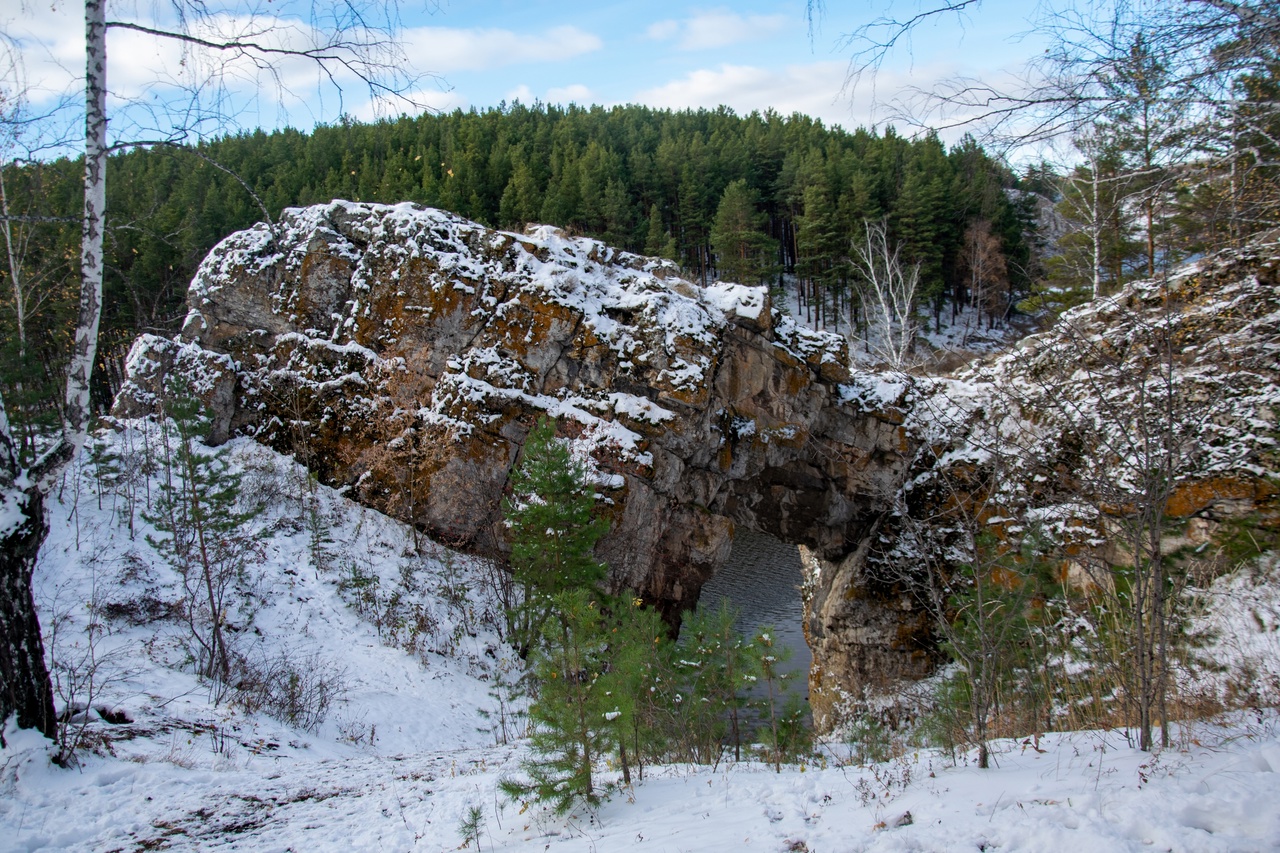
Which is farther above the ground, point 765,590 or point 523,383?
point 523,383

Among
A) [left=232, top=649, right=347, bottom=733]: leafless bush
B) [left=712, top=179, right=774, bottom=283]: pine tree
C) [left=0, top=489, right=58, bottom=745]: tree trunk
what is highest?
[left=712, top=179, right=774, bottom=283]: pine tree

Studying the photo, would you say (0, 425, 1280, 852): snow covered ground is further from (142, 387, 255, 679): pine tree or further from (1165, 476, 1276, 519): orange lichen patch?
(1165, 476, 1276, 519): orange lichen patch

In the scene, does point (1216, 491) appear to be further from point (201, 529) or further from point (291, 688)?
point (201, 529)

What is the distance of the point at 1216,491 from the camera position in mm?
10875

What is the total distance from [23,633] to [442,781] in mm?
3605

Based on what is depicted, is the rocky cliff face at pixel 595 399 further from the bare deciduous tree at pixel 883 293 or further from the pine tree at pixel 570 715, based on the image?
the pine tree at pixel 570 715

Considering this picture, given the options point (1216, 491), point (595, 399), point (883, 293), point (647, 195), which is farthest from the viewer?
point (647, 195)

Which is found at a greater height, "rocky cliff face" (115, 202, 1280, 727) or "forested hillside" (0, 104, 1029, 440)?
"forested hillside" (0, 104, 1029, 440)

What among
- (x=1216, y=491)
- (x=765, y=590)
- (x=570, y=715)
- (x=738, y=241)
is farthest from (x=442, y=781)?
(x=738, y=241)

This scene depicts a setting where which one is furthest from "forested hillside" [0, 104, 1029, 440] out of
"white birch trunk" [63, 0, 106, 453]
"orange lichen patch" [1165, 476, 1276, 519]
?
"white birch trunk" [63, 0, 106, 453]

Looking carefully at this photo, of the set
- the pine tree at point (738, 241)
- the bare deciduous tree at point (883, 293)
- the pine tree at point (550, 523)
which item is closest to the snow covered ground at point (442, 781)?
the pine tree at point (550, 523)

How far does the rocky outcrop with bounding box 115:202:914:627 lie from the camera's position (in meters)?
15.5

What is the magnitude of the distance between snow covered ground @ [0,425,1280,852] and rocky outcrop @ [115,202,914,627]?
549 centimetres

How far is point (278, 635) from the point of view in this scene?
1213 cm
